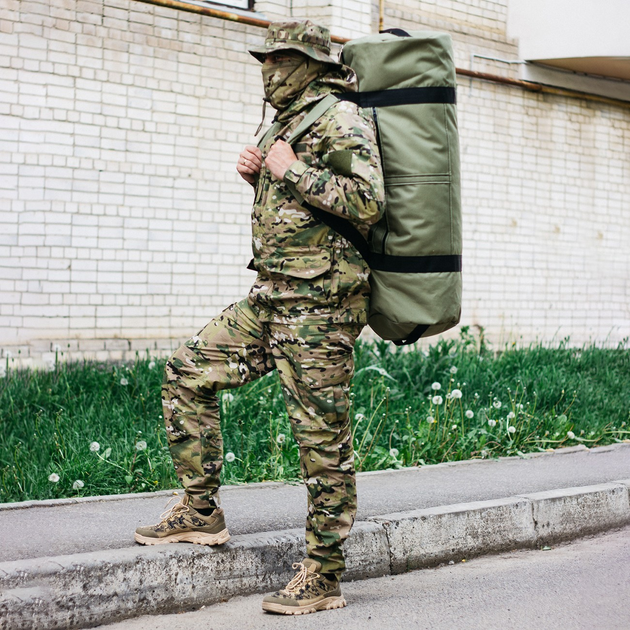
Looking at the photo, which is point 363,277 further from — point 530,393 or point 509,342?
point 509,342

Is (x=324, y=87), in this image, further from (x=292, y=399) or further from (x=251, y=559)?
(x=251, y=559)

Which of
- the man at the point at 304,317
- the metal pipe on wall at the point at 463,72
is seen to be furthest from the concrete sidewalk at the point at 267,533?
the metal pipe on wall at the point at 463,72

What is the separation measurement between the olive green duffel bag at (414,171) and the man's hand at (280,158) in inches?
2.6

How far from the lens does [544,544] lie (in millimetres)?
4508

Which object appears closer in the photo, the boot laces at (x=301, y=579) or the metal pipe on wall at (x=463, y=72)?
the boot laces at (x=301, y=579)

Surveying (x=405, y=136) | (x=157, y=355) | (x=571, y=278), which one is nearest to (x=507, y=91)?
(x=571, y=278)

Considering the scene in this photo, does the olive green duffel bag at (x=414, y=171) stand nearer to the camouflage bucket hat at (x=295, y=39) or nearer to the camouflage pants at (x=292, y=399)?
the camouflage bucket hat at (x=295, y=39)

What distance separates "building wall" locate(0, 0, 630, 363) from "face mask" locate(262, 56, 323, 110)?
177 inches

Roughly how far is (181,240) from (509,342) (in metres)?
4.30

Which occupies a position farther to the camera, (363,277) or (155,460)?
(155,460)

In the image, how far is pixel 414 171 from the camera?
304cm

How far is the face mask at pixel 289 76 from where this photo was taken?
123 inches

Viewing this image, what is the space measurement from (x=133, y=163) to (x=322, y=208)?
5.00m

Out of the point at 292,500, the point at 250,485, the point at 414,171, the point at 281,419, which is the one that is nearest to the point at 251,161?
the point at 414,171
